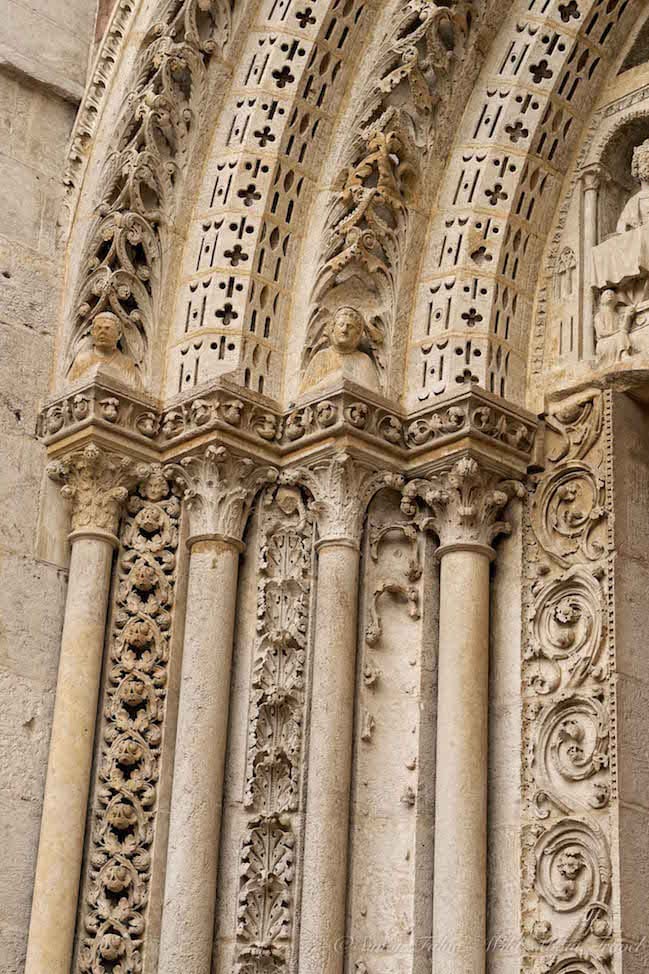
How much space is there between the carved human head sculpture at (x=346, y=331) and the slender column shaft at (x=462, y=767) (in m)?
0.87

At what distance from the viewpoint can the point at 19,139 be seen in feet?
24.4

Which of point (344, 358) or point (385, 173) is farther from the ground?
point (385, 173)

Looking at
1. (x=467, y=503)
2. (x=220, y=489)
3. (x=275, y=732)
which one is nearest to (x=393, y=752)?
(x=275, y=732)

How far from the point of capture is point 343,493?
6645mm

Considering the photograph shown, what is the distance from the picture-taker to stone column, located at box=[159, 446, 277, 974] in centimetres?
618

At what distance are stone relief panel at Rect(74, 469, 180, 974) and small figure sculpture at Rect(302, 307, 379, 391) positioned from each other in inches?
27.2

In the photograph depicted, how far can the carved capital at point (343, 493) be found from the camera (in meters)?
6.61

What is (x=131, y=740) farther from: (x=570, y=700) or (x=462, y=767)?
(x=570, y=700)

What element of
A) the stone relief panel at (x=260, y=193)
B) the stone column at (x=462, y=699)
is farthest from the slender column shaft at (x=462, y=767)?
the stone relief panel at (x=260, y=193)

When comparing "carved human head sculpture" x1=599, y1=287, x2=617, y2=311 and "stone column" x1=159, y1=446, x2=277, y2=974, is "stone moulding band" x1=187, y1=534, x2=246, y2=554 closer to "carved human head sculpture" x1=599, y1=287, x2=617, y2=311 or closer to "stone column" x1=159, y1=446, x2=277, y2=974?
"stone column" x1=159, y1=446, x2=277, y2=974

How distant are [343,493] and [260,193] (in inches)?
48.9

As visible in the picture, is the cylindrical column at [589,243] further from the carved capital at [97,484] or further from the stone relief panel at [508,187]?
the carved capital at [97,484]

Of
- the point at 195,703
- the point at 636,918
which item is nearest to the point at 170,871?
the point at 195,703

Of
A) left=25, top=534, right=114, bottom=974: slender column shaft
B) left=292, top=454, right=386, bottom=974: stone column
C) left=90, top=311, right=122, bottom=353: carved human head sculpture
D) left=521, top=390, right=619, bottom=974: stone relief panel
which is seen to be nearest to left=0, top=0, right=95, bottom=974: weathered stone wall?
left=25, top=534, right=114, bottom=974: slender column shaft
